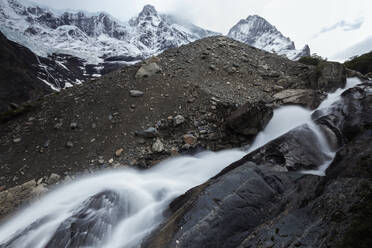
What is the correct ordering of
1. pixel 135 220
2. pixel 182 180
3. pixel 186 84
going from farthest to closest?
pixel 186 84 → pixel 182 180 → pixel 135 220

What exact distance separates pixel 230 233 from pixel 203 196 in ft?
2.68

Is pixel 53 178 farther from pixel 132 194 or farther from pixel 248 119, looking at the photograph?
pixel 248 119

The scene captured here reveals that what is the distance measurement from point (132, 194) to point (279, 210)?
4500 millimetres

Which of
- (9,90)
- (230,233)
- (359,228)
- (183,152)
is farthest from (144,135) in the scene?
(9,90)

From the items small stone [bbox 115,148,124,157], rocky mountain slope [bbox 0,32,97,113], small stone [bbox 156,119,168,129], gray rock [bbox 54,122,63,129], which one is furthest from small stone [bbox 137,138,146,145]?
rocky mountain slope [bbox 0,32,97,113]

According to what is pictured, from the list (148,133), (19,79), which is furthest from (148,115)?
(19,79)

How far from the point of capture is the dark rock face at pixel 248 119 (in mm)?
7590

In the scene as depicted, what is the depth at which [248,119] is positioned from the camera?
7.65 metres

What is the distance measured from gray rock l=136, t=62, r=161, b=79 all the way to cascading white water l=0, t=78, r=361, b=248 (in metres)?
5.72

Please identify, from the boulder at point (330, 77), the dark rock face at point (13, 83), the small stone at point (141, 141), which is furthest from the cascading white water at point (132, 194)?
the dark rock face at point (13, 83)

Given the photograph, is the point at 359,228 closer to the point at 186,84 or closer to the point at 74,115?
the point at 186,84

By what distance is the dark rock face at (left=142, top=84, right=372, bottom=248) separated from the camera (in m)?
2.17

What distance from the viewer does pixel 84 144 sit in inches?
310

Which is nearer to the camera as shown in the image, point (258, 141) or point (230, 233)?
point (230, 233)
